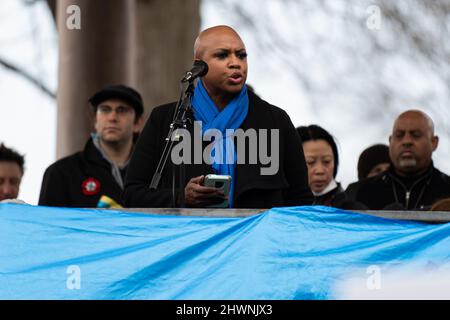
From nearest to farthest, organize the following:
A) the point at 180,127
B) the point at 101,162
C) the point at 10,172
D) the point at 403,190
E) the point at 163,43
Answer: the point at 180,127
the point at 101,162
the point at 403,190
the point at 10,172
the point at 163,43

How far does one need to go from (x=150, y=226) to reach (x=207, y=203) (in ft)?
1.18

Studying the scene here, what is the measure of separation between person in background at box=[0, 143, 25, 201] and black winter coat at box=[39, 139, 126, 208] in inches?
19.6

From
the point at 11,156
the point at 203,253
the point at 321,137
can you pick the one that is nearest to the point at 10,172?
the point at 11,156

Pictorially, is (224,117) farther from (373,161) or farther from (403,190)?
(373,161)

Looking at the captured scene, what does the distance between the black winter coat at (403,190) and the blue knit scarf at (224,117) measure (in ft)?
6.94

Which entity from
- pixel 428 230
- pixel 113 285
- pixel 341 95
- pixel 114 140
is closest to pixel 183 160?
pixel 113 285

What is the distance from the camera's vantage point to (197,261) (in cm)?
576

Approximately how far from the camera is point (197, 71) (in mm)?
6160

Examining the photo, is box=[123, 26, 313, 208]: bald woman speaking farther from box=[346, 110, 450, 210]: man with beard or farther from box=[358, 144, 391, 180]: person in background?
box=[358, 144, 391, 180]: person in background

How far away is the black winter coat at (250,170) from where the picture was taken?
6332 millimetres

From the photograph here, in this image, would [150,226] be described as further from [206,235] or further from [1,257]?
[1,257]

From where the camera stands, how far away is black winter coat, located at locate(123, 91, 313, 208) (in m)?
6.33

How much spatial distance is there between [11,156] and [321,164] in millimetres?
2008

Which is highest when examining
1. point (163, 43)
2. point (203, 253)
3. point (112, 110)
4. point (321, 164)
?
point (163, 43)
